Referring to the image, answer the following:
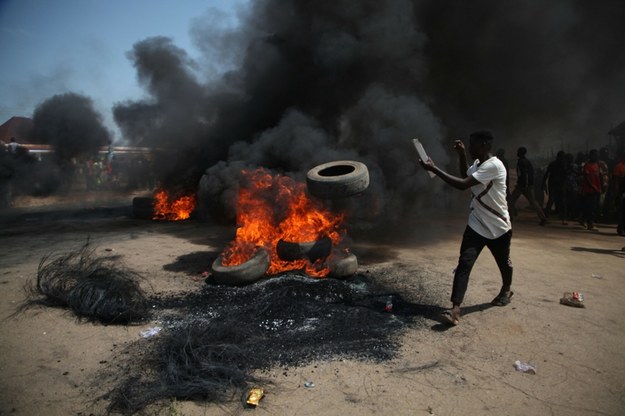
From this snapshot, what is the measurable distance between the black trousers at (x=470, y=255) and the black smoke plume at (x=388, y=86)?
5504 mm

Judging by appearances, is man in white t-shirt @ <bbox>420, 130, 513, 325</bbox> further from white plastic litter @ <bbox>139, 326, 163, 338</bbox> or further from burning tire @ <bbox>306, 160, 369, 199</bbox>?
white plastic litter @ <bbox>139, 326, 163, 338</bbox>

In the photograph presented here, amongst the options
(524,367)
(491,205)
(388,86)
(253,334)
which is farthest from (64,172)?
(524,367)

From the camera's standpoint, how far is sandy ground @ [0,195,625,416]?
325cm

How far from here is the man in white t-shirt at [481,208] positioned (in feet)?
15.1

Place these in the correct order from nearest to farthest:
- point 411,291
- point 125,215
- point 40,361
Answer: point 40,361 < point 411,291 < point 125,215

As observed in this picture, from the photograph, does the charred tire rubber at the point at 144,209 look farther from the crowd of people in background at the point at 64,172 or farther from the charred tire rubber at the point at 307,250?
the charred tire rubber at the point at 307,250

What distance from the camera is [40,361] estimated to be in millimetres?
3932

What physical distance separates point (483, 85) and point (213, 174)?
42.7ft

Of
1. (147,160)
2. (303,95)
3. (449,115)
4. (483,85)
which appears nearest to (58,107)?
(147,160)

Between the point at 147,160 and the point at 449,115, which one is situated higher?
the point at 449,115

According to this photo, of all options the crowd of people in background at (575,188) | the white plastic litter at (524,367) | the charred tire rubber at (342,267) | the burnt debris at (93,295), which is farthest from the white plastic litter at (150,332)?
the crowd of people in background at (575,188)

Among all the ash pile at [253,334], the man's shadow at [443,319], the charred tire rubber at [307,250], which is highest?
the charred tire rubber at [307,250]

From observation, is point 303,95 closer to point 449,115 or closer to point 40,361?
point 449,115

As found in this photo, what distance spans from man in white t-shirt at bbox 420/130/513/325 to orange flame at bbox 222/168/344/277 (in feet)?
8.40
